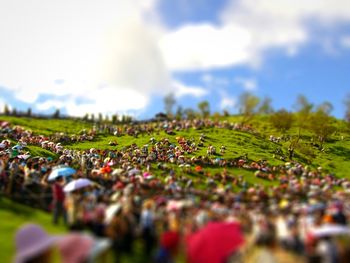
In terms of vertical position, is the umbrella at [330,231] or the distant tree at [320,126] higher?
the distant tree at [320,126]

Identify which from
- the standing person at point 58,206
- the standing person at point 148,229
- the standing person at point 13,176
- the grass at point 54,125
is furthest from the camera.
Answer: the grass at point 54,125

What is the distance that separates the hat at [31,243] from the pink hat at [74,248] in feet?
3.00

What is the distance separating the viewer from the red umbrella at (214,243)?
18.1 m

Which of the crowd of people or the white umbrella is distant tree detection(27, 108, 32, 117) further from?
the white umbrella

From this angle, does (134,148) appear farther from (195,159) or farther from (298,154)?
(298,154)

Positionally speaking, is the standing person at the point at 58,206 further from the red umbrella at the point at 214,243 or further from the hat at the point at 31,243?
the red umbrella at the point at 214,243

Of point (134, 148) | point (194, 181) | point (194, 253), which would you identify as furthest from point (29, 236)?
point (134, 148)

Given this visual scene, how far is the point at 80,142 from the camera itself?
70562 millimetres

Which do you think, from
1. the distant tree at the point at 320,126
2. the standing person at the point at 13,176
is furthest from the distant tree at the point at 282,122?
the standing person at the point at 13,176

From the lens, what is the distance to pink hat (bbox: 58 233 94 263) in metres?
17.0

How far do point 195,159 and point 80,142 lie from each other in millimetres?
28284

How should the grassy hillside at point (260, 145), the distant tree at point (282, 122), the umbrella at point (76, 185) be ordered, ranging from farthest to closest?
the distant tree at point (282, 122) < the grassy hillside at point (260, 145) < the umbrella at point (76, 185)

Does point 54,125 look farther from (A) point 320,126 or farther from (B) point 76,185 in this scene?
(B) point 76,185

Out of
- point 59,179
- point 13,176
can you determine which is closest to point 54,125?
point 59,179
